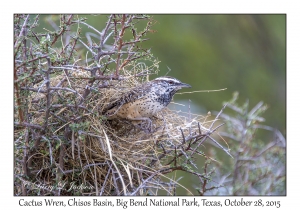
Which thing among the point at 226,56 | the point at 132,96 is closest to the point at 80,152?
the point at 132,96

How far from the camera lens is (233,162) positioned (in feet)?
16.4

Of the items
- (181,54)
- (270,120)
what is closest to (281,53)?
(270,120)

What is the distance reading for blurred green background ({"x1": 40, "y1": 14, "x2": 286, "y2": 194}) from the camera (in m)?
8.88

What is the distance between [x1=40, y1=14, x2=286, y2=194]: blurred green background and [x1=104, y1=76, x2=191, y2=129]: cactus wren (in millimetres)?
4566

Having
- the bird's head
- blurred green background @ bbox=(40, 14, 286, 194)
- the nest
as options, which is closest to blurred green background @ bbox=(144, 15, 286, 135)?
blurred green background @ bbox=(40, 14, 286, 194)

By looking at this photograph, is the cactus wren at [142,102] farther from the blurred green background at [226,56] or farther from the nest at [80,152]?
the blurred green background at [226,56]

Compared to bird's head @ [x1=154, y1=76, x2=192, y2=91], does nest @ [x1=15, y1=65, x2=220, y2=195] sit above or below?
below

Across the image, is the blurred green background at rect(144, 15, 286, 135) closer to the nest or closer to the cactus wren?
the cactus wren

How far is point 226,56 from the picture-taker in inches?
383

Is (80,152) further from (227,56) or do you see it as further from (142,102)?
(227,56)

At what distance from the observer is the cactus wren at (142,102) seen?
3.59 meters

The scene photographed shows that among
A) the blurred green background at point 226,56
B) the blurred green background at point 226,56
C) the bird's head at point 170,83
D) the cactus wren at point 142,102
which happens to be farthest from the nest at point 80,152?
the blurred green background at point 226,56

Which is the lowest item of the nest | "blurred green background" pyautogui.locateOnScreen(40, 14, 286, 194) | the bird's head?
the nest

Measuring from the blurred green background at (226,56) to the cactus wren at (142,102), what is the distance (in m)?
4.57
